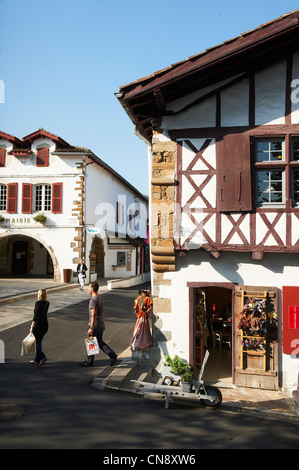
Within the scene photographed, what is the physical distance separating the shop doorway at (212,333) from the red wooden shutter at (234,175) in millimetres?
1639

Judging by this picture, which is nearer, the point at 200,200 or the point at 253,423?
the point at 253,423

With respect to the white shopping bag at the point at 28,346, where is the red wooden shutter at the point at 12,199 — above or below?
above

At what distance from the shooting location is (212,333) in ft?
34.1

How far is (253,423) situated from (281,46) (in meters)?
6.77

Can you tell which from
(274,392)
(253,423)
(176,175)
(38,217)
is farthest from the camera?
(38,217)

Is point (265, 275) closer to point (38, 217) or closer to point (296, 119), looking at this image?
point (296, 119)

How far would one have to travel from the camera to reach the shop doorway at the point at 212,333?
7.71m

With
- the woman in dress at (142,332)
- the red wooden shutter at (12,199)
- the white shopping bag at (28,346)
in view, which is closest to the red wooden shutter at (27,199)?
the red wooden shutter at (12,199)

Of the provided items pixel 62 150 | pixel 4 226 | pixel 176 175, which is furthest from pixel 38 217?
pixel 176 175

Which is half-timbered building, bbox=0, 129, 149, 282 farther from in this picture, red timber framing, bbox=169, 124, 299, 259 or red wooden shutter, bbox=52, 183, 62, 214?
red timber framing, bbox=169, 124, 299, 259

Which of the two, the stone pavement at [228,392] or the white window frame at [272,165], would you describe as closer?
the stone pavement at [228,392]

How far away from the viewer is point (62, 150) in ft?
73.5

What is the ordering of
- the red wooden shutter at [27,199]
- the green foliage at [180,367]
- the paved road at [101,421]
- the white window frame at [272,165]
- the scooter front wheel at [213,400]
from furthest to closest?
the red wooden shutter at [27,199], the white window frame at [272,165], the green foliage at [180,367], the scooter front wheel at [213,400], the paved road at [101,421]

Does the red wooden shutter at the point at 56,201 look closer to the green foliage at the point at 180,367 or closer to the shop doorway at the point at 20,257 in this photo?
the shop doorway at the point at 20,257
